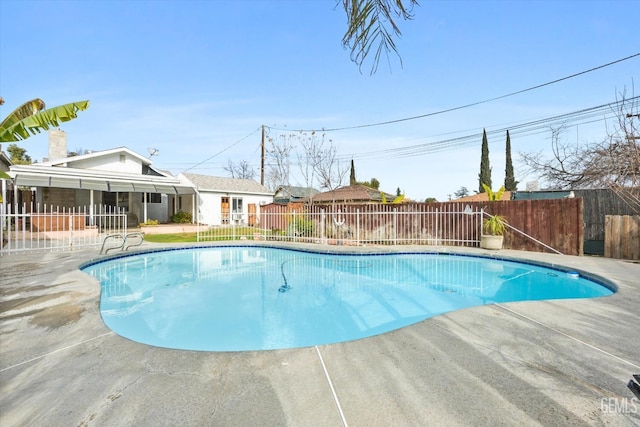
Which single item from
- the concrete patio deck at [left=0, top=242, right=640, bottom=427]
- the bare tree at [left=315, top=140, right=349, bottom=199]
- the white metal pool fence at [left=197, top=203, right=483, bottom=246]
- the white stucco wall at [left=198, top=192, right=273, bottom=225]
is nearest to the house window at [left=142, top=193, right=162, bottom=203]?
the white stucco wall at [left=198, top=192, right=273, bottom=225]

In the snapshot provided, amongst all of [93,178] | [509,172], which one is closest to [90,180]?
[93,178]

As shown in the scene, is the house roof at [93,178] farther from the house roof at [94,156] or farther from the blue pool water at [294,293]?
the blue pool water at [294,293]

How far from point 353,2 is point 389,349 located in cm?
318

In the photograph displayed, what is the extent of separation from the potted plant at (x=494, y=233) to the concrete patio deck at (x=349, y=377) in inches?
302

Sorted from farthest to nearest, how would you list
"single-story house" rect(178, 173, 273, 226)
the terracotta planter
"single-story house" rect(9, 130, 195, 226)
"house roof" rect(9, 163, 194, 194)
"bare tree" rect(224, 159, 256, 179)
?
1. "bare tree" rect(224, 159, 256, 179)
2. "single-story house" rect(178, 173, 273, 226)
3. "single-story house" rect(9, 130, 195, 226)
4. "house roof" rect(9, 163, 194, 194)
5. the terracotta planter

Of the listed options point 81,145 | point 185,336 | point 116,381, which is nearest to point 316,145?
point 185,336

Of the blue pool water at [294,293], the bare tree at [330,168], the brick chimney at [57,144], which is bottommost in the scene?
the blue pool water at [294,293]

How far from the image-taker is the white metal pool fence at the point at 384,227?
12938 mm

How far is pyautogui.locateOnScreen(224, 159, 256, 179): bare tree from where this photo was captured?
48.8 meters

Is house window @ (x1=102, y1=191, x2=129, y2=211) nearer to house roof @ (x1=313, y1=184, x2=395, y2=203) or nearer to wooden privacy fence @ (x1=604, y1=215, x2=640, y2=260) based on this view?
house roof @ (x1=313, y1=184, x2=395, y2=203)

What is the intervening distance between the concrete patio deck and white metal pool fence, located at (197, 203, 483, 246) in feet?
29.2

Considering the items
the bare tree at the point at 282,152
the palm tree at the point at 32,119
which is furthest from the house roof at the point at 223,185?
the palm tree at the point at 32,119

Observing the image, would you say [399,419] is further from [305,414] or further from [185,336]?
[185,336]

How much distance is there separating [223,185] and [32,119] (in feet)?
65.5
